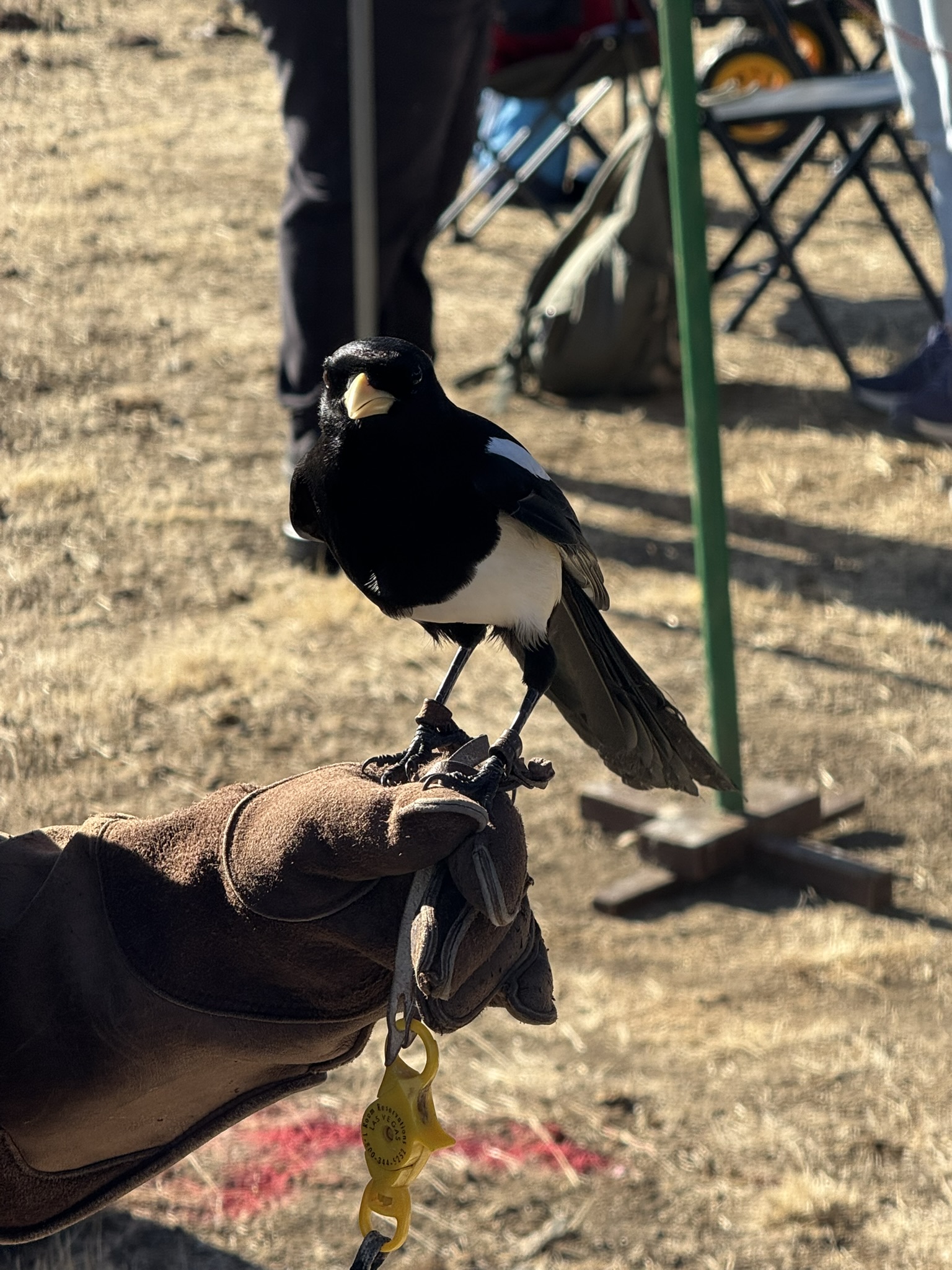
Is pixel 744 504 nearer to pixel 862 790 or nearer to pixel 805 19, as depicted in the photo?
pixel 862 790

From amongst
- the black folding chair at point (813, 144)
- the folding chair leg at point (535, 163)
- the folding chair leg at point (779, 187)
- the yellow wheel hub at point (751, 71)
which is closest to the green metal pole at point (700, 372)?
the black folding chair at point (813, 144)

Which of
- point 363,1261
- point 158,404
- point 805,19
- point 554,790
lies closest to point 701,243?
point 554,790

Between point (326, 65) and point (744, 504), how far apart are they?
2.03 metres

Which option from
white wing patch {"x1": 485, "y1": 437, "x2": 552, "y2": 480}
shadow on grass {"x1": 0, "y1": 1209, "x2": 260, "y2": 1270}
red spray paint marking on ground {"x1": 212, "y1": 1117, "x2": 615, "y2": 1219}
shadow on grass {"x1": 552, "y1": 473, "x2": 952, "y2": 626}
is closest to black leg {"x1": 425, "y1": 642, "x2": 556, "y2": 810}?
white wing patch {"x1": 485, "y1": 437, "x2": 552, "y2": 480}

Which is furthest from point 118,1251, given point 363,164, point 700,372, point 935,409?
point 935,409

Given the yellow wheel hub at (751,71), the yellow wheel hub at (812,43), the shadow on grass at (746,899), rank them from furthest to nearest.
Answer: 1. the yellow wheel hub at (812,43)
2. the yellow wheel hub at (751,71)
3. the shadow on grass at (746,899)

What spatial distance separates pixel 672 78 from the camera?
10.8 ft

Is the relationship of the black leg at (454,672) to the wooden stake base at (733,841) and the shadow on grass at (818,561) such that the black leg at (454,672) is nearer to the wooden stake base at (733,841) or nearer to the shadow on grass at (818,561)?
the wooden stake base at (733,841)

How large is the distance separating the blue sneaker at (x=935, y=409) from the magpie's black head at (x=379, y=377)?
286 cm

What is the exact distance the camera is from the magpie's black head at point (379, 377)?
6.40ft

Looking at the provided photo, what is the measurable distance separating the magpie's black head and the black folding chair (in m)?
4.04

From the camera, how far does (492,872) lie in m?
1.44

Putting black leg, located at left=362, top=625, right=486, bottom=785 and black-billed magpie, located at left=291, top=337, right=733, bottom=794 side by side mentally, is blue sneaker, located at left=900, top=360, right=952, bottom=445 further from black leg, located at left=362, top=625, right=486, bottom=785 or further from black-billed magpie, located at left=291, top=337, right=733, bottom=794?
black leg, located at left=362, top=625, right=486, bottom=785

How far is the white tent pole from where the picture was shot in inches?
168
